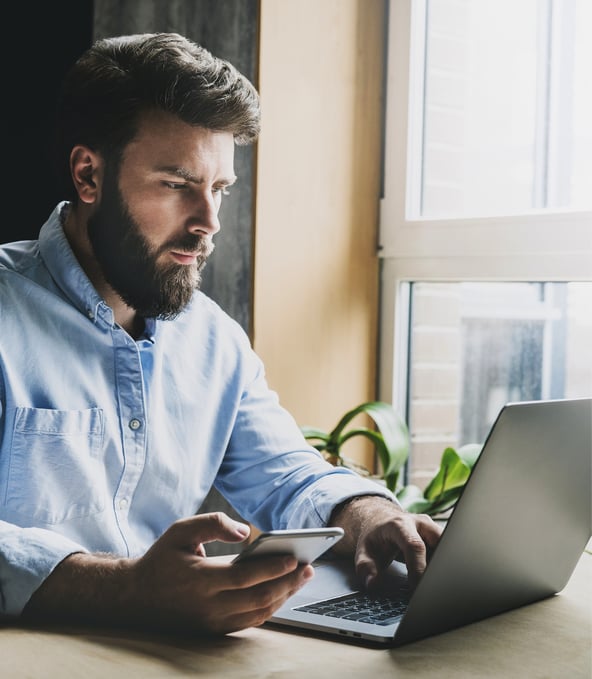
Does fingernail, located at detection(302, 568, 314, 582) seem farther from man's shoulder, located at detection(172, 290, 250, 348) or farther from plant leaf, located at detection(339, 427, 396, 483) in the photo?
plant leaf, located at detection(339, 427, 396, 483)

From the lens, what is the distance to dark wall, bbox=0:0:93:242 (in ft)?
6.77

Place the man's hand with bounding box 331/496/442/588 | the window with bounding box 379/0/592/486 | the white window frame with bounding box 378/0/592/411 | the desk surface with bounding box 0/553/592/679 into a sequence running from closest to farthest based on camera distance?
the desk surface with bounding box 0/553/592/679, the man's hand with bounding box 331/496/442/588, the window with bounding box 379/0/592/486, the white window frame with bounding box 378/0/592/411

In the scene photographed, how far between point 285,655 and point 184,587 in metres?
0.13

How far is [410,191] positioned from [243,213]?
50 centimetres

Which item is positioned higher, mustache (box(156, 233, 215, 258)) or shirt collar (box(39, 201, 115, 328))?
mustache (box(156, 233, 215, 258))

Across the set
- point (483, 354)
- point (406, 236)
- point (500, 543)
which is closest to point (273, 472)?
point (500, 543)

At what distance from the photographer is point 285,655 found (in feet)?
3.24

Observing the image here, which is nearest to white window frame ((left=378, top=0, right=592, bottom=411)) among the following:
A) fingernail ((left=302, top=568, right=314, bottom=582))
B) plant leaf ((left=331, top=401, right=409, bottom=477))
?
plant leaf ((left=331, top=401, right=409, bottom=477))

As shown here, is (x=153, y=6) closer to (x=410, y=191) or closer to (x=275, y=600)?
(x=410, y=191)

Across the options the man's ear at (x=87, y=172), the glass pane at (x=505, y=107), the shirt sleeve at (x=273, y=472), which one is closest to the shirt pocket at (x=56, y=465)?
the shirt sleeve at (x=273, y=472)

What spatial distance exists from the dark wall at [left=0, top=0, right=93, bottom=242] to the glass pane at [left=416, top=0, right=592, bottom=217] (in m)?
1.00

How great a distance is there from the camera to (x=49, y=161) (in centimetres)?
209

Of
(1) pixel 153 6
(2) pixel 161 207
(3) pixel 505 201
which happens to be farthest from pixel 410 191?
(2) pixel 161 207

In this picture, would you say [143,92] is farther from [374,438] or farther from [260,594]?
[374,438]
